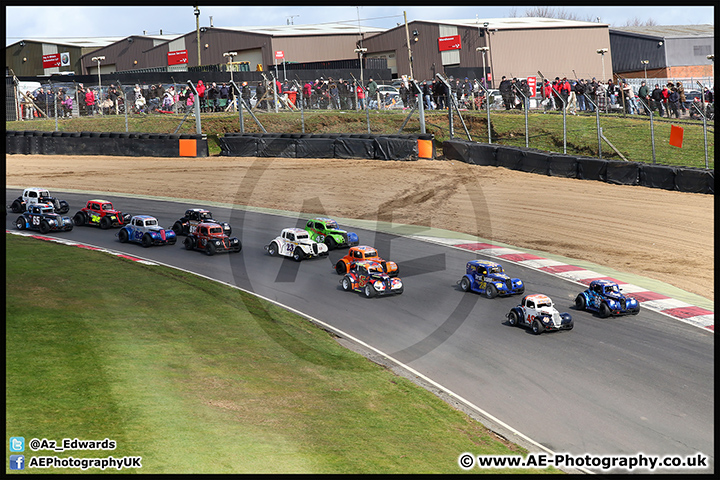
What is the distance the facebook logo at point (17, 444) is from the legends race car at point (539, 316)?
11.6 metres

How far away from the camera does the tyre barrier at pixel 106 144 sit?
4034cm

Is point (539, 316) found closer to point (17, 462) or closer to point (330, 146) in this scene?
point (17, 462)

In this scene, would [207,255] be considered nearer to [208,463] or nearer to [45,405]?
[45,405]

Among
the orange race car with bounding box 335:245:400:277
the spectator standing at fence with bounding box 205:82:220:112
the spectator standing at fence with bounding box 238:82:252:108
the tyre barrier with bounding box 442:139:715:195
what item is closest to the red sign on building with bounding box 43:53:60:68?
the spectator standing at fence with bounding box 205:82:220:112

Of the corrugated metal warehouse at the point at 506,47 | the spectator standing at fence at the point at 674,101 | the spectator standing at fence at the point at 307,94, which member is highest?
the corrugated metal warehouse at the point at 506,47

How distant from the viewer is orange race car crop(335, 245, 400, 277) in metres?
20.6

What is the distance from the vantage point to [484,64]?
6262 cm

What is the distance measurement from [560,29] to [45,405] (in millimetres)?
68045

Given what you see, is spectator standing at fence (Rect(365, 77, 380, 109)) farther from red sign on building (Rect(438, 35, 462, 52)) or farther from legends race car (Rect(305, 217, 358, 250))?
legends race car (Rect(305, 217, 358, 250))

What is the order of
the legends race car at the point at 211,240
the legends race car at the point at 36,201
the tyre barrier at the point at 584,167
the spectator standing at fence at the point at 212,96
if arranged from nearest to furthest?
the legends race car at the point at 211,240 → the legends race car at the point at 36,201 → the tyre barrier at the point at 584,167 → the spectator standing at fence at the point at 212,96

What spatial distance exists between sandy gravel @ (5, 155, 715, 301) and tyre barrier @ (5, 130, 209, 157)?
914 millimetres

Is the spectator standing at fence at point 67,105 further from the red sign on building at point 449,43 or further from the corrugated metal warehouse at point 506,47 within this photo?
the red sign on building at point 449,43

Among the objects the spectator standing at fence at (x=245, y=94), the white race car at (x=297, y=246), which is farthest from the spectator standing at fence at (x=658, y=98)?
the white race car at (x=297, y=246)

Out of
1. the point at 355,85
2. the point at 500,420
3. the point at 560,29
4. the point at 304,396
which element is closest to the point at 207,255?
the point at 304,396
